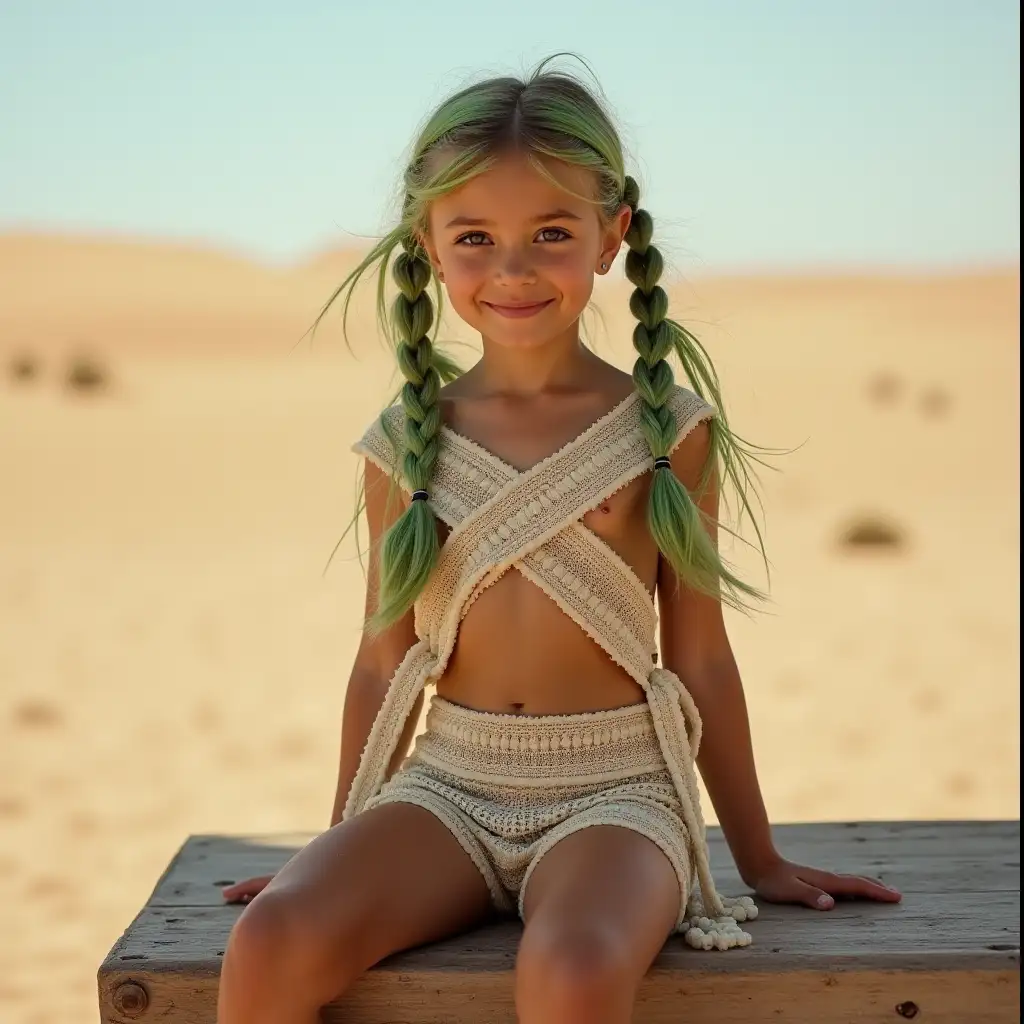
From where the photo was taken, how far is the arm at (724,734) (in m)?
2.75

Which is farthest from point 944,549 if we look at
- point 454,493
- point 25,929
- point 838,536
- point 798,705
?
point 454,493

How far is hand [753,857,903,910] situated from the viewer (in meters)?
2.72

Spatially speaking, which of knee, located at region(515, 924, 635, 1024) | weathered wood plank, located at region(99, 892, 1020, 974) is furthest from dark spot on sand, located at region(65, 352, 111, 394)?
knee, located at region(515, 924, 635, 1024)

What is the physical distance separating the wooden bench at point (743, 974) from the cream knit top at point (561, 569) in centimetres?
18

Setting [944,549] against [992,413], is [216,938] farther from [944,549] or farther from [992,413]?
[992,413]

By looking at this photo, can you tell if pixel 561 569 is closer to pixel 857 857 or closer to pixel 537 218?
pixel 537 218

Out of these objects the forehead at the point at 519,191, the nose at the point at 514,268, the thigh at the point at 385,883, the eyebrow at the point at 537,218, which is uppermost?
the forehead at the point at 519,191

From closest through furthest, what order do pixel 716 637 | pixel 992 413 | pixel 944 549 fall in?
pixel 716 637
pixel 944 549
pixel 992 413

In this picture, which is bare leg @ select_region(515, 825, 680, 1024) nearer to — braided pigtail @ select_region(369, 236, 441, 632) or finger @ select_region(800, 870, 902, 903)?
finger @ select_region(800, 870, 902, 903)

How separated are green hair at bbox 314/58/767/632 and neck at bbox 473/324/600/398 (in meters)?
0.11

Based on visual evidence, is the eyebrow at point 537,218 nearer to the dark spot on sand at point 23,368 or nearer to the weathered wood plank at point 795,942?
the weathered wood plank at point 795,942

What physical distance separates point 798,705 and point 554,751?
4.11m

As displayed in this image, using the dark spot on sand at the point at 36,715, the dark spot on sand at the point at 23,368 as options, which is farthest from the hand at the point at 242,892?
the dark spot on sand at the point at 23,368

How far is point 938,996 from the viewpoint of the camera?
2408 mm
